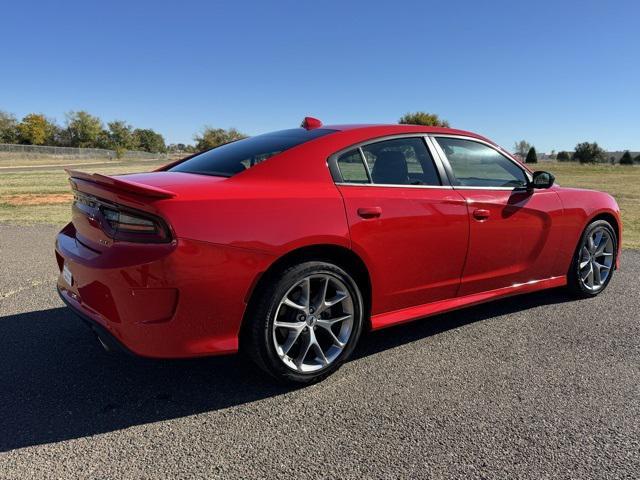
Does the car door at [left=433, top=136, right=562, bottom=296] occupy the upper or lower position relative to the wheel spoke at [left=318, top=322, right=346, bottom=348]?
upper

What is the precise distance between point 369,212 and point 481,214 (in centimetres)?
103

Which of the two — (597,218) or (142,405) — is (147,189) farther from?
(597,218)

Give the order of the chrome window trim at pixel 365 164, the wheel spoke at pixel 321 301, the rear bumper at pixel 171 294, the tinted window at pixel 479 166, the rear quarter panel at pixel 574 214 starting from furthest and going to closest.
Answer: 1. the rear quarter panel at pixel 574 214
2. the tinted window at pixel 479 166
3. the chrome window trim at pixel 365 164
4. the wheel spoke at pixel 321 301
5. the rear bumper at pixel 171 294

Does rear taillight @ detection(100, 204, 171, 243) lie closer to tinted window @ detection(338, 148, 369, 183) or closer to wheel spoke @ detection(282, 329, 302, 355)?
wheel spoke @ detection(282, 329, 302, 355)

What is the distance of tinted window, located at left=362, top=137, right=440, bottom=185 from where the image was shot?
3.35 metres

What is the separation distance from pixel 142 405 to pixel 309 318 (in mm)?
1057

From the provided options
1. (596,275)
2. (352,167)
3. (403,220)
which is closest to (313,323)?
(403,220)

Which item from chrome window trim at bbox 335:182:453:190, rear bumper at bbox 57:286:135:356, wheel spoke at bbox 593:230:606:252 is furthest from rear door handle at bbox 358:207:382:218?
wheel spoke at bbox 593:230:606:252

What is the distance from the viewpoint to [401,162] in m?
3.51

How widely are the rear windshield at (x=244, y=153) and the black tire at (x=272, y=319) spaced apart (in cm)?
72

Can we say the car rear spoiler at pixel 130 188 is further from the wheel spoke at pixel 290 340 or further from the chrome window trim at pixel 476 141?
the chrome window trim at pixel 476 141

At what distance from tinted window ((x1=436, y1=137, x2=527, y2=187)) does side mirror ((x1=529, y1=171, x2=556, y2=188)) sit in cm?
7

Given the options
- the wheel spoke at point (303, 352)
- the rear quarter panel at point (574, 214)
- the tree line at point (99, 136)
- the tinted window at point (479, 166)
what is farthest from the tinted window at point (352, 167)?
the tree line at point (99, 136)

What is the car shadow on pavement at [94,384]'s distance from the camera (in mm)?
2605
